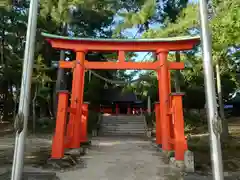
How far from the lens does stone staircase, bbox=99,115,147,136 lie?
59.0ft

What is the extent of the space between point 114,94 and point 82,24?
933 cm

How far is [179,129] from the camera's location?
6.64 m

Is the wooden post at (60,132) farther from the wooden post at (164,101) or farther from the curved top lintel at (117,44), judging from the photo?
the wooden post at (164,101)

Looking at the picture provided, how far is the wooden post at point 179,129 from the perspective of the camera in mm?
6527

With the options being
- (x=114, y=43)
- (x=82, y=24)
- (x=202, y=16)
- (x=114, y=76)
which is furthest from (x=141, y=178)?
(x=114, y=76)

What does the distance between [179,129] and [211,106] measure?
12.4 ft

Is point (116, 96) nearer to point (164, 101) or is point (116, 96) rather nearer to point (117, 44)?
point (117, 44)

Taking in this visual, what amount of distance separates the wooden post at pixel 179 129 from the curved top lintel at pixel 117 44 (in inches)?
99.2

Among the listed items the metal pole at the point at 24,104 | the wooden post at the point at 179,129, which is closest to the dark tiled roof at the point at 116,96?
the wooden post at the point at 179,129

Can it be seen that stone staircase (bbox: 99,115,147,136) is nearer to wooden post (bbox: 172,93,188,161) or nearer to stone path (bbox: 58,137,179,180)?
stone path (bbox: 58,137,179,180)

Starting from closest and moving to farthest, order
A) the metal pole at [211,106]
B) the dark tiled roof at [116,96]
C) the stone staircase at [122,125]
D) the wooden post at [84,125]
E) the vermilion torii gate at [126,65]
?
the metal pole at [211,106] → the vermilion torii gate at [126,65] → the wooden post at [84,125] → the stone staircase at [122,125] → the dark tiled roof at [116,96]

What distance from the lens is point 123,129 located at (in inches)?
729

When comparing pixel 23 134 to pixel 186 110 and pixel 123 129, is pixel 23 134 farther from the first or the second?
pixel 186 110

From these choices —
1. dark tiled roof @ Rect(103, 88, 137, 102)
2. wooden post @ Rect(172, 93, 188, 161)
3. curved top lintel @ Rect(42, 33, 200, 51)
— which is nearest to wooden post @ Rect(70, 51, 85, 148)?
curved top lintel @ Rect(42, 33, 200, 51)
